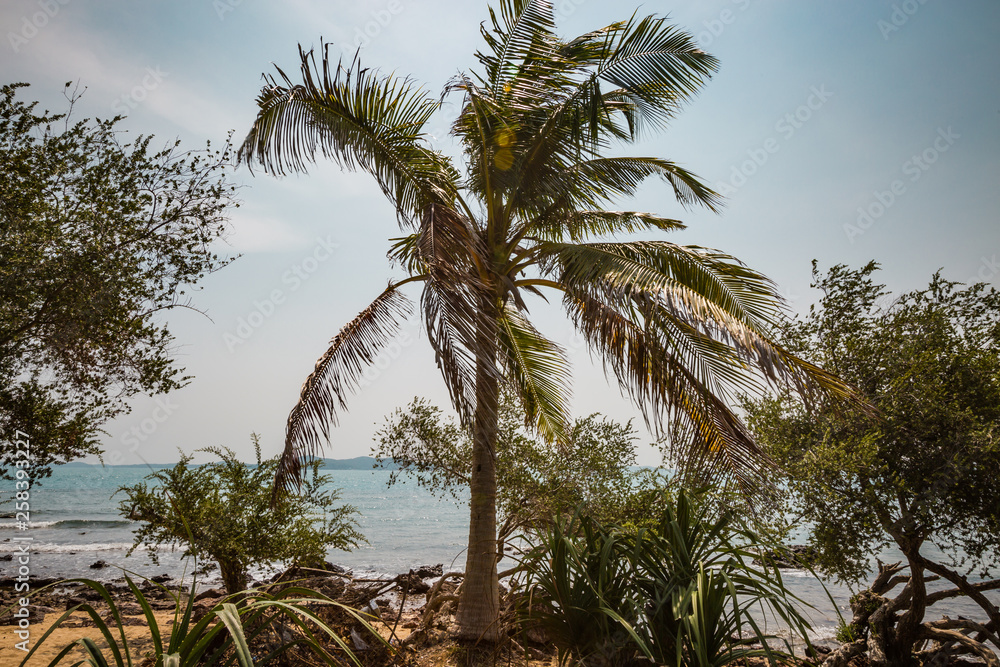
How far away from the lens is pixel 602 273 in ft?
17.5

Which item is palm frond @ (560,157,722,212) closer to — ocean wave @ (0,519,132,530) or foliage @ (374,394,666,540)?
A: foliage @ (374,394,666,540)

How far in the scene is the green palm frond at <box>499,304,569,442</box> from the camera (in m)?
7.90

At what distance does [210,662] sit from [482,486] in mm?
4376

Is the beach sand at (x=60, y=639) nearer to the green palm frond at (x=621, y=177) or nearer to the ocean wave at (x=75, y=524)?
the green palm frond at (x=621, y=177)

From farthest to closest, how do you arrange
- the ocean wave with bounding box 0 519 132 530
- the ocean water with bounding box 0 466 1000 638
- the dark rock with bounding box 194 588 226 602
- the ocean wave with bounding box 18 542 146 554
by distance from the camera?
1. the ocean wave with bounding box 0 519 132 530
2. the ocean wave with bounding box 18 542 146 554
3. the ocean water with bounding box 0 466 1000 638
4. the dark rock with bounding box 194 588 226 602

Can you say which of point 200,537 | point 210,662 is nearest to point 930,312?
point 210,662

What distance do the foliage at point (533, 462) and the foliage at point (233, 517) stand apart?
256 cm

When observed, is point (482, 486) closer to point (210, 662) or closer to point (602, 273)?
point (602, 273)

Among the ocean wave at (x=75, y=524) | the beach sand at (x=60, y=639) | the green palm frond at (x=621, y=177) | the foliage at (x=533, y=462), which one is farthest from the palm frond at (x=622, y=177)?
the ocean wave at (x=75, y=524)

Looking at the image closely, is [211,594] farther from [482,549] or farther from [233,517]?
[482,549]

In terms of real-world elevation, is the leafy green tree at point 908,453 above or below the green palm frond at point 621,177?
below

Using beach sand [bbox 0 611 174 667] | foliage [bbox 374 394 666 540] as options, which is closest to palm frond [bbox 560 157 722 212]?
foliage [bbox 374 394 666 540]

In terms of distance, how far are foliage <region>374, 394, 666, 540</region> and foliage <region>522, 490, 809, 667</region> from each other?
478 cm

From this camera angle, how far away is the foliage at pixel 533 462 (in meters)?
9.07
